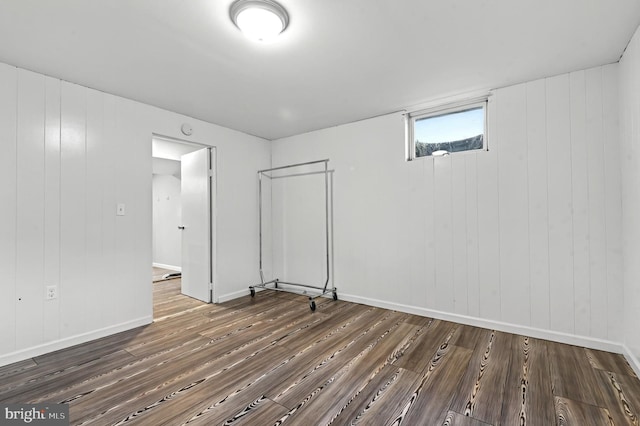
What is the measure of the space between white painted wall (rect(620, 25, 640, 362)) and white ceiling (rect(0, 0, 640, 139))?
198mm

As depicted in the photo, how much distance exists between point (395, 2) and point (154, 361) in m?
2.94

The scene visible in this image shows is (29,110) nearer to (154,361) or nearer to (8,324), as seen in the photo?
(8,324)

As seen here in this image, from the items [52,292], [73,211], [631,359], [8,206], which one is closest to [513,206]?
[631,359]

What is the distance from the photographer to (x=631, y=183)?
2117mm

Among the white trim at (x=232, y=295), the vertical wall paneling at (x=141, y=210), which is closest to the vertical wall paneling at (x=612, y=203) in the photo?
the white trim at (x=232, y=295)

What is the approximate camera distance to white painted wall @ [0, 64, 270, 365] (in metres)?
2.32

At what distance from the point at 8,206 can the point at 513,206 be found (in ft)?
→ 13.8

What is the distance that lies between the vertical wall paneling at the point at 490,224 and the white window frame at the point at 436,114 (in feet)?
0.22

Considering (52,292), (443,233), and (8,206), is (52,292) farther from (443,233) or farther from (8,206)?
(443,233)

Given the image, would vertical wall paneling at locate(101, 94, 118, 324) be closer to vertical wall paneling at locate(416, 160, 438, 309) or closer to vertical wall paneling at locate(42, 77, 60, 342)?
vertical wall paneling at locate(42, 77, 60, 342)

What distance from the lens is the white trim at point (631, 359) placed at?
2012mm

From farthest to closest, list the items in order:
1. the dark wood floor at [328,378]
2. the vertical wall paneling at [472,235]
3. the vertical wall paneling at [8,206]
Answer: the vertical wall paneling at [472,235] → the vertical wall paneling at [8,206] → the dark wood floor at [328,378]

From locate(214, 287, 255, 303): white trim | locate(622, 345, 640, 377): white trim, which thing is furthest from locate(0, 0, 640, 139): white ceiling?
locate(214, 287, 255, 303): white trim

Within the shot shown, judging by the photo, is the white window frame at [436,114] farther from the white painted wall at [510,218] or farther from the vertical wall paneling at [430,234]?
the vertical wall paneling at [430,234]
